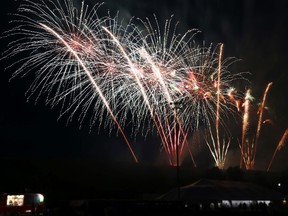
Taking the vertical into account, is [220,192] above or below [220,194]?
above

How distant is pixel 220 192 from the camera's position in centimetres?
3014

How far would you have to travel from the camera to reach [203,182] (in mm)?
32000

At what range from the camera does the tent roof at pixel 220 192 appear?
29.7m

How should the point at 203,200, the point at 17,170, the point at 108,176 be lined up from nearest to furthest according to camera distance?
the point at 203,200, the point at 17,170, the point at 108,176

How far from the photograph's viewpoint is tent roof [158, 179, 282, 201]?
2965 centimetres

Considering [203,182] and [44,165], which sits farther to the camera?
[44,165]

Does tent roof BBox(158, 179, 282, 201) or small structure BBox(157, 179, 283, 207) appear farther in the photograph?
tent roof BBox(158, 179, 282, 201)

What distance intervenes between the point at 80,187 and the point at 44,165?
4685 mm

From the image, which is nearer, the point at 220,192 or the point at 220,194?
the point at 220,194

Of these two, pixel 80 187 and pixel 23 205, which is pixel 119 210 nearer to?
pixel 23 205

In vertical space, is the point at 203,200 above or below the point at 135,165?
below

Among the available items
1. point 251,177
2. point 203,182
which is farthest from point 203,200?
point 251,177

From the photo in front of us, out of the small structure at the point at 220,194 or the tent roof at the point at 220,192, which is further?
the tent roof at the point at 220,192

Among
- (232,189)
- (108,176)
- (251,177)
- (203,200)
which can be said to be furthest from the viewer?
(251,177)
